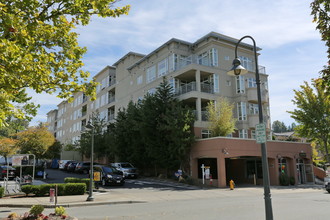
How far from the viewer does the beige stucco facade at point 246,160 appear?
2678 cm

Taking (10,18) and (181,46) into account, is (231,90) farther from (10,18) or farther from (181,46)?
(10,18)

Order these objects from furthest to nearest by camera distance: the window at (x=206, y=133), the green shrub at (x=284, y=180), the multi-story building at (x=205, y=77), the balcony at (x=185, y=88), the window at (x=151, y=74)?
the window at (x=151, y=74), the multi-story building at (x=205, y=77), the balcony at (x=185, y=88), the window at (x=206, y=133), the green shrub at (x=284, y=180)

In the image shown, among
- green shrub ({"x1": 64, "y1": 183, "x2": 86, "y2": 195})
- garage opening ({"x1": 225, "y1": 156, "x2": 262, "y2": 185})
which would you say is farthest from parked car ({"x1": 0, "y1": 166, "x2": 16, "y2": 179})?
garage opening ({"x1": 225, "y1": 156, "x2": 262, "y2": 185})

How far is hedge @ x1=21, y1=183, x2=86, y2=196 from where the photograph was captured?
17.6m

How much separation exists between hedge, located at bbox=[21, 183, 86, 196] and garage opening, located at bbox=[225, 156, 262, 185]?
57.1ft

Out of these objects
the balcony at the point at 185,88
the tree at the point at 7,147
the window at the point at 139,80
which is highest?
the window at the point at 139,80

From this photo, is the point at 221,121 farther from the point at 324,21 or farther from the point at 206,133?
the point at 324,21

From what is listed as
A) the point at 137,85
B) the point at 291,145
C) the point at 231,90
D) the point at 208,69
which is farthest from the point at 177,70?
the point at 291,145

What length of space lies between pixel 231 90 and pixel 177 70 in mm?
6873

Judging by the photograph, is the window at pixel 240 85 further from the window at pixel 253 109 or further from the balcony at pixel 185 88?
the balcony at pixel 185 88

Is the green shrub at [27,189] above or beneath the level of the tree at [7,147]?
beneath

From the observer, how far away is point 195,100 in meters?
33.1

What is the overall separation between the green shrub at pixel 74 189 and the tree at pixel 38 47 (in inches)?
355

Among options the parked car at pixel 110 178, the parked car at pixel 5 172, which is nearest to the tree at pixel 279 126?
the parked car at pixel 110 178
